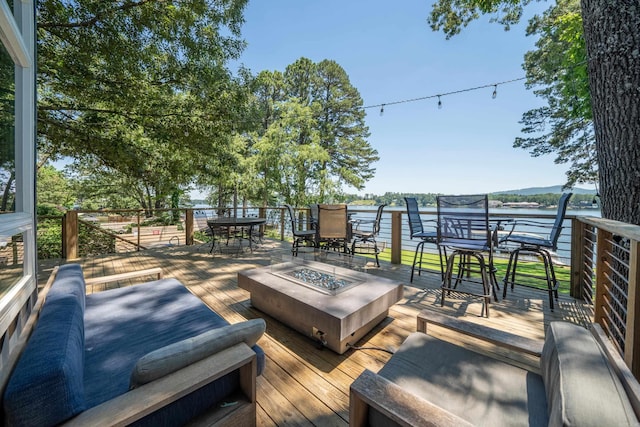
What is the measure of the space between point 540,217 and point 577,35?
110 inches

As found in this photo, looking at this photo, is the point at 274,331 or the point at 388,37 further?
the point at 388,37

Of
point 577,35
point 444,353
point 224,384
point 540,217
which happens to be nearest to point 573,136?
point 577,35

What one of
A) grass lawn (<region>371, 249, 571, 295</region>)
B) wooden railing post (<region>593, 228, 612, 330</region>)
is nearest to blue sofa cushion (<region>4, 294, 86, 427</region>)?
wooden railing post (<region>593, 228, 612, 330</region>)

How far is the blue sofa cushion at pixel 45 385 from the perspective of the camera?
740 millimetres

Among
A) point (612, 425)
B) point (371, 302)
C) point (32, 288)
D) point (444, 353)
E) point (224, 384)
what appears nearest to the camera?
point (612, 425)

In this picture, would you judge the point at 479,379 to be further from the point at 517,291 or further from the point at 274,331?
the point at 517,291

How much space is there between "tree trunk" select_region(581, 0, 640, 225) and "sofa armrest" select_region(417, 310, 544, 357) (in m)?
1.48

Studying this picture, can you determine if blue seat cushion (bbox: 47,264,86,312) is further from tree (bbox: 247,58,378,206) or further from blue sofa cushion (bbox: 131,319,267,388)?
tree (bbox: 247,58,378,206)

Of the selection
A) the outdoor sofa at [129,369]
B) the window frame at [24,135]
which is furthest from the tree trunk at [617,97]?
the window frame at [24,135]

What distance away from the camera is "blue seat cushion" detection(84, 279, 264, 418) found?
44.1 inches

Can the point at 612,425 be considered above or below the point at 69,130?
below

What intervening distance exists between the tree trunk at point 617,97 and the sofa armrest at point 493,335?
1.48 meters

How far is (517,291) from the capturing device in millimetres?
3512

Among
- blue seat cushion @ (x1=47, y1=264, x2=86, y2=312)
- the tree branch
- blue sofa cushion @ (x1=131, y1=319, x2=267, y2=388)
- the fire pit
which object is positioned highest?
the tree branch
